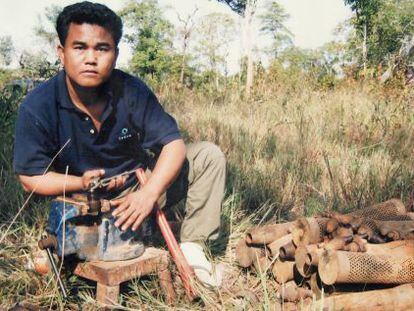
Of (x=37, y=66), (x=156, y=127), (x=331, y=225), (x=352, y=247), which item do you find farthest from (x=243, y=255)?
(x=37, y=66)

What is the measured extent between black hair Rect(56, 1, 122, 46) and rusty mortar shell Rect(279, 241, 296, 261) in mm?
1453

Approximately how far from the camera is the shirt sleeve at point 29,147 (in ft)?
7.49

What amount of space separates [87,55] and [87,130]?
40 cm

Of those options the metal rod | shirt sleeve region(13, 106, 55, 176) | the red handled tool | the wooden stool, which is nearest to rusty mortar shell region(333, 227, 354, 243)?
the red handled tool

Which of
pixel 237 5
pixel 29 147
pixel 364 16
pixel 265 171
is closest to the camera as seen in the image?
pixel 29 147

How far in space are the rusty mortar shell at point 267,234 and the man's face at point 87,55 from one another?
124 cm

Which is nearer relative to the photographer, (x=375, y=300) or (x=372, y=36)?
(x=375, y=300)

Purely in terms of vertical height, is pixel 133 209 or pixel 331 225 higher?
pixel 133 209

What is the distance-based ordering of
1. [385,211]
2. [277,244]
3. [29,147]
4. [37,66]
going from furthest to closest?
[37,66], [385,211], [277,244], [29,147]

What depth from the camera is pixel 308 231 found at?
2.48 m

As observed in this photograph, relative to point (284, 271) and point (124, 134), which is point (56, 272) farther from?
point (284, 271)

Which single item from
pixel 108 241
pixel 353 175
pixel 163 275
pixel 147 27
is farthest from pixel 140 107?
pixel 147 27

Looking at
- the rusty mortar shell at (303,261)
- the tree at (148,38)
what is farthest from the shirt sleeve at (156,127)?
the tree at (148,38)

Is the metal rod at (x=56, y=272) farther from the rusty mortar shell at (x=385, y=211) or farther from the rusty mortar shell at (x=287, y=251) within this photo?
the rusty mortar shell at (x=385, y=211)
